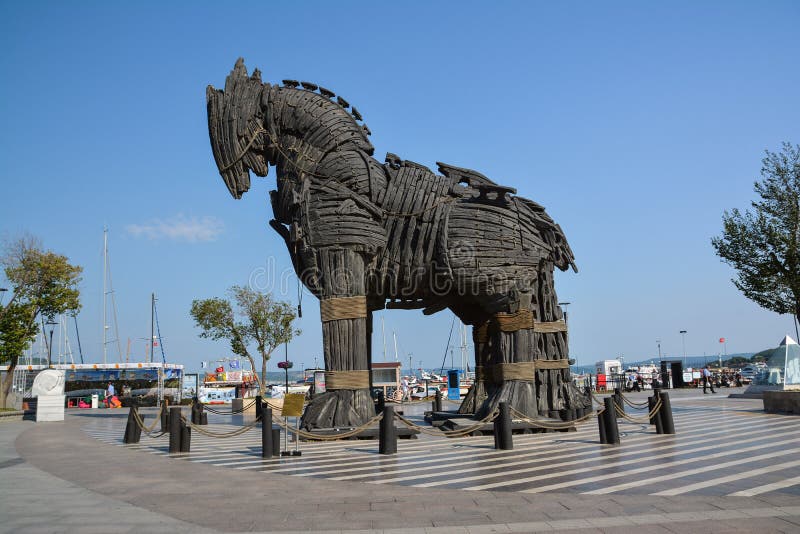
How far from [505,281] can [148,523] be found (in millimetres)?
8909

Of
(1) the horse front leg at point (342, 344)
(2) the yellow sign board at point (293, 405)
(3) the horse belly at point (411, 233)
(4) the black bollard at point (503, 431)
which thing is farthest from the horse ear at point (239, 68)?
(4) the black bollard at point (503, 431)

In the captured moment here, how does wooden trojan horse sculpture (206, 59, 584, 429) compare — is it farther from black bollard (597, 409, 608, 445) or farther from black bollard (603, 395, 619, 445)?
black bollard (603, 395, 619, 445)

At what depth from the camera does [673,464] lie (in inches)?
314

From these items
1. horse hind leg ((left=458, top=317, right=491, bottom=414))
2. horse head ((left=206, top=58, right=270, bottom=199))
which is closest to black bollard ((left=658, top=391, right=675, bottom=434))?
horse hind leg ((left=458, top=317, right=491, bottom=414))

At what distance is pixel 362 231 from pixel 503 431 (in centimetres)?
474

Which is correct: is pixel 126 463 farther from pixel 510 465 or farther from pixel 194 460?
pixel 510 465

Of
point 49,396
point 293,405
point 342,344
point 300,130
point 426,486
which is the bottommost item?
point 426,486

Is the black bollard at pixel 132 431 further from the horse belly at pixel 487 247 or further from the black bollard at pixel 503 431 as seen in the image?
the black bollard at pixel 503 431

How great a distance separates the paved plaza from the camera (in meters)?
5.19

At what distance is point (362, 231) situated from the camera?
1197 cm

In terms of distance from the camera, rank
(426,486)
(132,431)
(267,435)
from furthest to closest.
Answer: (132,431), (267,435), (426,486)

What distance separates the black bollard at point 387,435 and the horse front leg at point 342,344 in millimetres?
1771

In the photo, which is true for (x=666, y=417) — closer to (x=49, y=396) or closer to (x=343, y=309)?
(x=343, y=309)

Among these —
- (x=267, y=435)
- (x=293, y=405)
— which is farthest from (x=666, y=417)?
(x=267, y=435)
